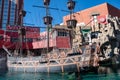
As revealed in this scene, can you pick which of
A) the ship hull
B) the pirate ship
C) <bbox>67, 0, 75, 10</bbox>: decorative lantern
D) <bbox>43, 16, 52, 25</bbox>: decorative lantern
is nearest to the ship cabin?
the pirate ship

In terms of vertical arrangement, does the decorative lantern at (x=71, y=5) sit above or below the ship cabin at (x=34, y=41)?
above

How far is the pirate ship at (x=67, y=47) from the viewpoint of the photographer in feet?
94.6

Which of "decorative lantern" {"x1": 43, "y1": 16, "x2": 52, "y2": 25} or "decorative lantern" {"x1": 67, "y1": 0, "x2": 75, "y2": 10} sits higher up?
"decorative lantern" {"x1": 67, "y1": 0, "x2": 75, "y2": 10}

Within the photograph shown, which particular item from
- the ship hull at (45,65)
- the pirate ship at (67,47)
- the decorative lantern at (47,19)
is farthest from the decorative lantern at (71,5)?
the ship hull at (45,65)

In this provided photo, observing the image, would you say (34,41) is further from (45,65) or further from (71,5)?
(45,65)

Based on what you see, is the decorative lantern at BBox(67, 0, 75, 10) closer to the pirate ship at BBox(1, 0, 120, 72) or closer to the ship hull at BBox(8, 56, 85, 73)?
the pirate ship at BBox(1, 0, 120, 72)

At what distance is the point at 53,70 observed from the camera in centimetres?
3080

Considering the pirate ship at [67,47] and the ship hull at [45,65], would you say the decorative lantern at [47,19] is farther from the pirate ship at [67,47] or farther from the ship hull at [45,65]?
the ship hull at [45,65]

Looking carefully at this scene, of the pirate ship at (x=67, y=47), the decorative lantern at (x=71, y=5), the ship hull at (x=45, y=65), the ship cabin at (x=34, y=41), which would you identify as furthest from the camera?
the ship cabin at (x=34, y=41)

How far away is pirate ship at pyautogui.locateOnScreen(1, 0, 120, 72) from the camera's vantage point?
28.8m

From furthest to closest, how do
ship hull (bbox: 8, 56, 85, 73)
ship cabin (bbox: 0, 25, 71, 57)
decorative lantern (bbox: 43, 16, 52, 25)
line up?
ship cabin (bbox: 0, 25, 71, 57)
decorative lantern (bbox: 43, 16, 52, 25)
ship hull (bbox: 8, 56, 85, 73)

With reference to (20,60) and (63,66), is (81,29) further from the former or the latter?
(63,66)

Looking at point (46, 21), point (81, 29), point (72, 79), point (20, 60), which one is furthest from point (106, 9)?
point (72, 79)

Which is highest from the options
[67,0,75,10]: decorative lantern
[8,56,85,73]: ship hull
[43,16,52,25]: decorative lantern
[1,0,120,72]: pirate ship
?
[67,0,75,10]: decorative lantern
